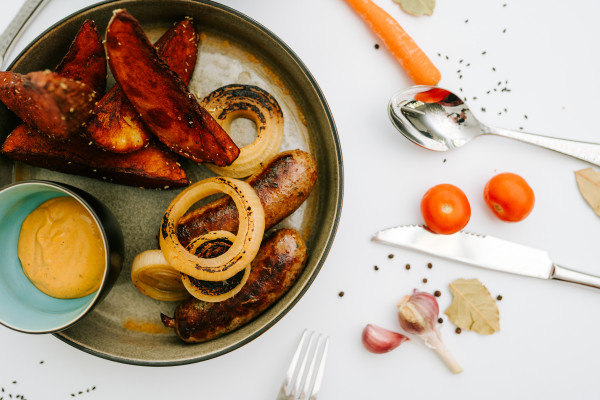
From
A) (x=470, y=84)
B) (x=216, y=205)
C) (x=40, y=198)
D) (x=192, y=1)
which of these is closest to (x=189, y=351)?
(x=216, y=205)

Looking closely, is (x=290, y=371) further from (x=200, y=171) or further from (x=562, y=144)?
(x=562, y=144)

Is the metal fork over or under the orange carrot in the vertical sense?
under

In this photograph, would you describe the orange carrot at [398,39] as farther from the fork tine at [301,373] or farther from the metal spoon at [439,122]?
the fork tine at [301,373]

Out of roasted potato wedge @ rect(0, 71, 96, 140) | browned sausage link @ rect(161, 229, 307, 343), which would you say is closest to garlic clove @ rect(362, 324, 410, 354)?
browned sausage link @ rect(161, 229, 307, 343)

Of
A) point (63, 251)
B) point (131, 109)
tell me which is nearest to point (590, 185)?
point (131, 109)

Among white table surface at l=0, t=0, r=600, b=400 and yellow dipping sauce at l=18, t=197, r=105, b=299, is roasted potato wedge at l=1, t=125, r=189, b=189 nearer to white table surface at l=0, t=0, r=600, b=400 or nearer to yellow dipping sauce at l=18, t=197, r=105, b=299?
yellow dipping sauce at l=18, t=197, r=105, b=299

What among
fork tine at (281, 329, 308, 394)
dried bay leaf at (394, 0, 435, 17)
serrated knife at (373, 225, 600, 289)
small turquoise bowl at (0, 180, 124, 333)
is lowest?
fork tine at (281, 329, 308, 394)
